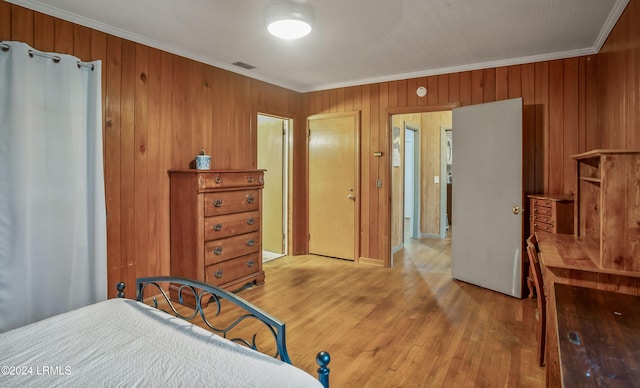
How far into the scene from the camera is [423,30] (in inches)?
122

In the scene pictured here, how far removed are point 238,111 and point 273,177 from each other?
1.35 m

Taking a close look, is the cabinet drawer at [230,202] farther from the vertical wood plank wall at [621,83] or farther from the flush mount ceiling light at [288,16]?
the vertical wood plank wall at [621,83]

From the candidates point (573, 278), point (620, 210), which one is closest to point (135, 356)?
point (573, 278)

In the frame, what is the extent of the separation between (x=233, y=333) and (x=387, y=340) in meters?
1.17

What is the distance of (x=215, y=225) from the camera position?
343 centimetres

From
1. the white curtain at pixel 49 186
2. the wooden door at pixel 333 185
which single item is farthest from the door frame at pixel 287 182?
the white curtain at pixel 49 186

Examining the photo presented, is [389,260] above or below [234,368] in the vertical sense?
below

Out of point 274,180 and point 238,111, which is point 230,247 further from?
point 274,180

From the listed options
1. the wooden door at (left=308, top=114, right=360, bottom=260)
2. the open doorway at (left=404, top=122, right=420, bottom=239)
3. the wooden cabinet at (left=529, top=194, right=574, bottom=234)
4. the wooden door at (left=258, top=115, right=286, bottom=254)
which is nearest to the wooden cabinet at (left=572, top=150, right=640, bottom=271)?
the wooden cabinet at (left=529, top=194, right=574, bottom=234)

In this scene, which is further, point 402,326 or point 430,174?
point 430,174

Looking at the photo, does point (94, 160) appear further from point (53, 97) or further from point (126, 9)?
point (126, 9)

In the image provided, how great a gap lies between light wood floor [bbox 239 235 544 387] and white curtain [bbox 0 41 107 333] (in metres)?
1.52

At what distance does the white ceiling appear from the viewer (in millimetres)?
2652

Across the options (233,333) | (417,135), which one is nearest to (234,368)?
(233,333)
